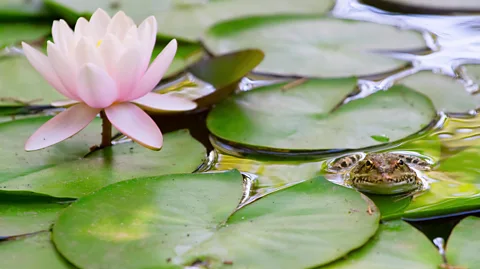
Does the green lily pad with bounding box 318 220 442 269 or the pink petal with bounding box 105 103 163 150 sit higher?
the pink petal with bounding box 105 103 163 150

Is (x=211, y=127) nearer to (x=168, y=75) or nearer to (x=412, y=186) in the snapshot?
(x=168, y=75)

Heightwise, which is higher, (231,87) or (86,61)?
(86,61)

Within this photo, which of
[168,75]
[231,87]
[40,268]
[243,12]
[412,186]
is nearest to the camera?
[40,268]

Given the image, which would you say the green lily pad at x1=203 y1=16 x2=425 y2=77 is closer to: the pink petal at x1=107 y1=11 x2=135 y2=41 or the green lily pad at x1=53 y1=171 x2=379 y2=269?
the pink petal at x1=107 y1=11 x2=135 y2=41

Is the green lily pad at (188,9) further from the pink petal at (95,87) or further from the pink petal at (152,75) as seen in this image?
the pink petal at (95,87)

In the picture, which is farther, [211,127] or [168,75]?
[168,75]

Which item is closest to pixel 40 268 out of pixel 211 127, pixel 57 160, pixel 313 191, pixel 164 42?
pixel 57 160

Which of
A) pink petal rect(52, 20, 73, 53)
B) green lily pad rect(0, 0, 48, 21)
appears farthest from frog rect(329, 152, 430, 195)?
green lily pad rect(0, 0, 48, 21)

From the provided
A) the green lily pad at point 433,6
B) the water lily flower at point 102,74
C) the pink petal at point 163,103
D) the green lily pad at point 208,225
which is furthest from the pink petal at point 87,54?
the green lily pad at point 433,6
